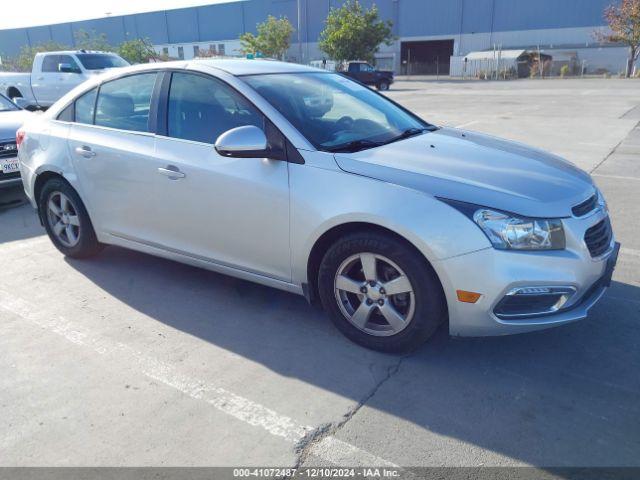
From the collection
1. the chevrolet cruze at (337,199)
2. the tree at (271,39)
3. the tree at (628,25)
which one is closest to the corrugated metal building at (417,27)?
the tree at (271,39)

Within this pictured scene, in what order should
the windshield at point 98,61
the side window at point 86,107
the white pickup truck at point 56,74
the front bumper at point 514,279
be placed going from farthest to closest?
the windshield at point 98,61, the white pickup truck at point 56,74, the side window at point 86,107, the front bumper at point 514,279

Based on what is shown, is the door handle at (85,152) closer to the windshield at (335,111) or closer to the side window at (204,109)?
the side window at (204,109)

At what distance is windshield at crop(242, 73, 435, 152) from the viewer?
338 cm

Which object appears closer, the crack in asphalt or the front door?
the crack in asphalt

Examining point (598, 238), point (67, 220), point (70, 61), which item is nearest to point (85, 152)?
point (67, 220)

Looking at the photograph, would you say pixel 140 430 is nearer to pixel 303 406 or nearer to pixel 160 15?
pixel 303 406

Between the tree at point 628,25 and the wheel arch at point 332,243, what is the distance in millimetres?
45130

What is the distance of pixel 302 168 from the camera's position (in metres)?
3.15

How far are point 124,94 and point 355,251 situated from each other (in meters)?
2.43

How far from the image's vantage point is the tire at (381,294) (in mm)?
2885

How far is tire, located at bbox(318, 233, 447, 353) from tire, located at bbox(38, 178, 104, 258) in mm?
2396

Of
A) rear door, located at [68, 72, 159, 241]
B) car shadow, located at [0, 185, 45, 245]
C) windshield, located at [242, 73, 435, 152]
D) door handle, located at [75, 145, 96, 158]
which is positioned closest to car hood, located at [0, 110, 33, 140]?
car shadow, located at [0, 185, 45, 245]

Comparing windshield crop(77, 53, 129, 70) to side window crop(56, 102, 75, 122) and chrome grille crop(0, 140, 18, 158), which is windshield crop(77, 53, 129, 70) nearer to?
chrome grille crop(0, 140, 18, 158)

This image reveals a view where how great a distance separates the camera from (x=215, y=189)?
347cm
